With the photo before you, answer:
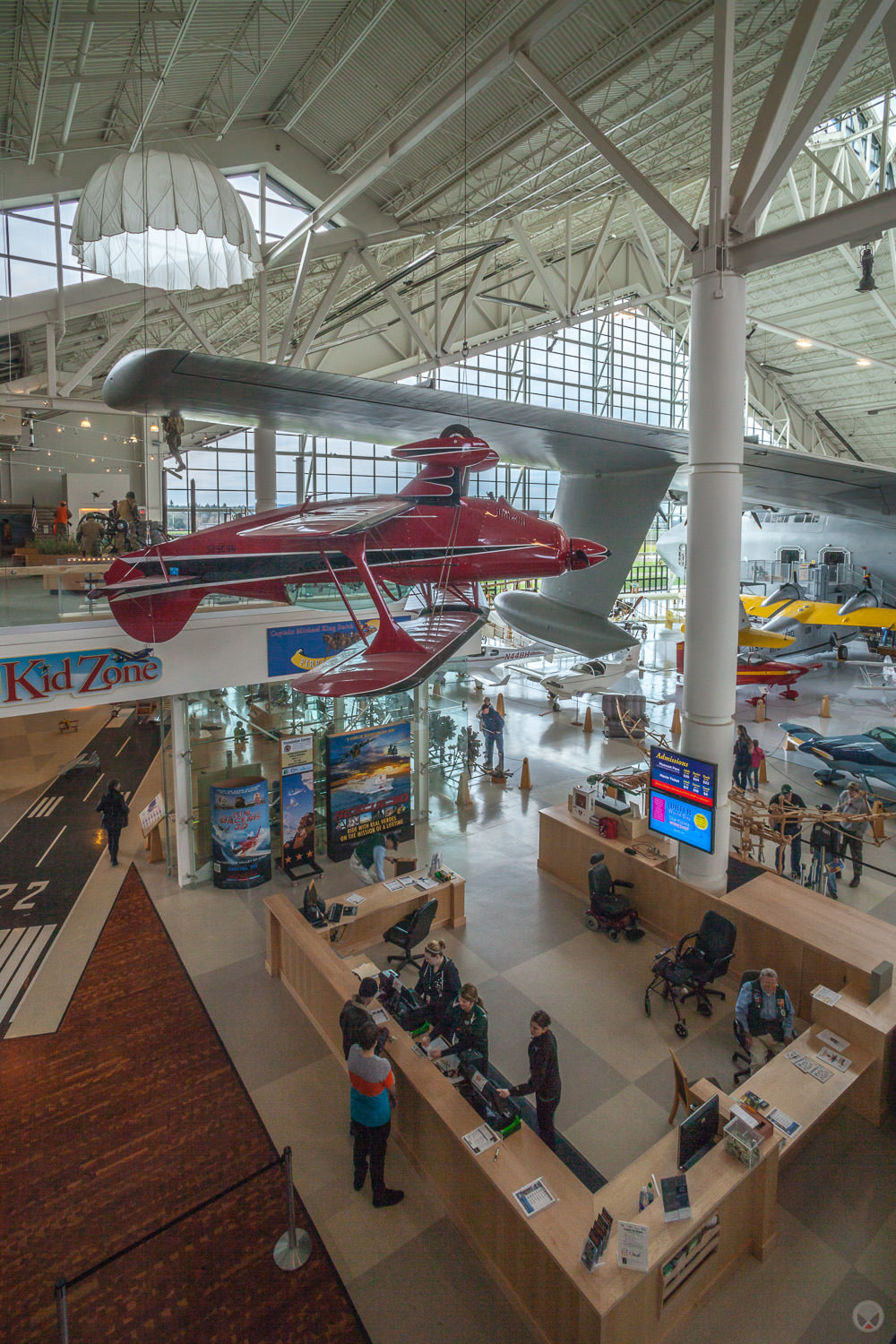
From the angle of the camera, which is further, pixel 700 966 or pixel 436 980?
pixel 700 966

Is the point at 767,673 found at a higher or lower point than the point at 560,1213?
higher

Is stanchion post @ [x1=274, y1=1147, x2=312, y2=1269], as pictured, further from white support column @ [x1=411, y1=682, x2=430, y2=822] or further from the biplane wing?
white support column @ [x1=411, y1=682, x2=430, y2=822]

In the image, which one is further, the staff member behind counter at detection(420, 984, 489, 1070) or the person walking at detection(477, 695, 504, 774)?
the person walking at detection(477, 695, 504, 774)

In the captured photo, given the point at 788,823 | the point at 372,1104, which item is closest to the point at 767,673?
the point at 788,823

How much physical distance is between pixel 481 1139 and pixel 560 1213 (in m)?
0.73

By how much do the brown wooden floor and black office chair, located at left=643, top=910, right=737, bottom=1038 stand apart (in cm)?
434

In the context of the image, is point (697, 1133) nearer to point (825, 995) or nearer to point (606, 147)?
point (825, 995)

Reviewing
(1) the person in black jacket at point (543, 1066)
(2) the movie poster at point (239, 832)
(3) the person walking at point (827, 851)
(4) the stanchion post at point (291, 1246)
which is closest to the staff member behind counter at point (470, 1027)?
(1) the person in black jacket at point (543, 1066)

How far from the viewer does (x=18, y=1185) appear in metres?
5.40

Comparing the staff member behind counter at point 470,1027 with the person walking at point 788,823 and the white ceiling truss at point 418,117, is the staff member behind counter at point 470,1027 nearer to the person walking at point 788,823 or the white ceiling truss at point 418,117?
the person walking at point 788,823

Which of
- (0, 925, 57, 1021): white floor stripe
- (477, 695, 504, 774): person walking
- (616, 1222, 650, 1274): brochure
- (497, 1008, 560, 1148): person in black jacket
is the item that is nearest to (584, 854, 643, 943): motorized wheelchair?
(497, 1008, 560, 1148): person in black jacket

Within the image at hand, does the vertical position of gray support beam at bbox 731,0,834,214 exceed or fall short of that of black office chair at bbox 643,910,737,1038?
it exceeds it

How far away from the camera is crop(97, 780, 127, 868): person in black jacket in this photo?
11203 mm

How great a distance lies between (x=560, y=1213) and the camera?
4402mm
